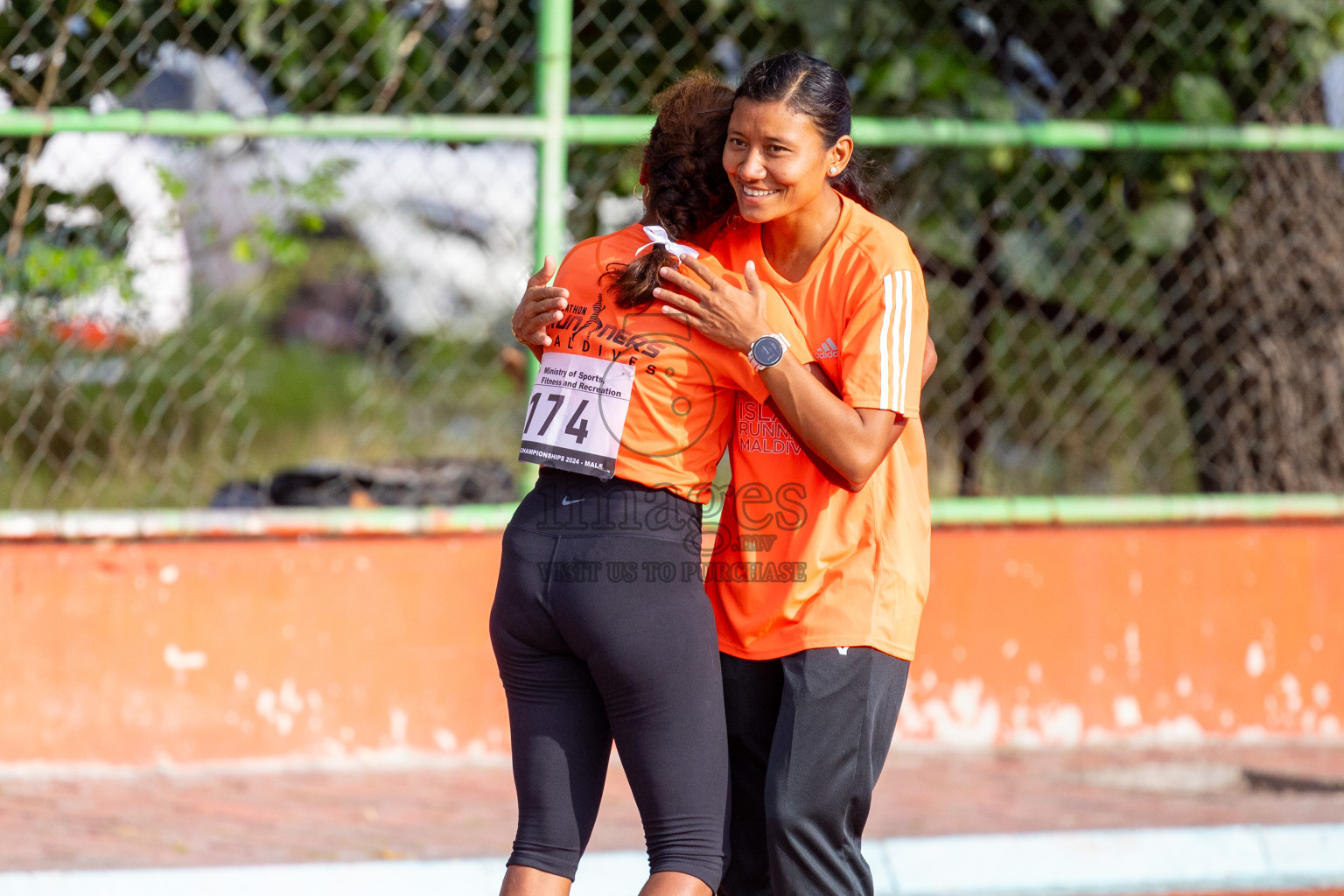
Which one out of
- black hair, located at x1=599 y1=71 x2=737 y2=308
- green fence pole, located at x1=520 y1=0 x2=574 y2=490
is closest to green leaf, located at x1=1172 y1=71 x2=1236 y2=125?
green fence pole, located at x1=520 y1=0 x2=574 y2=490

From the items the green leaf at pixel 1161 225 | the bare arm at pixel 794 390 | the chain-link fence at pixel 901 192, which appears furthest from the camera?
the green leaf at pixel 1161 225

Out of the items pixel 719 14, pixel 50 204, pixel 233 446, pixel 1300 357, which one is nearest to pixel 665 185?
pixel 719 14

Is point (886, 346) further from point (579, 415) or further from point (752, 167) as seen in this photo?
point (579, 415)

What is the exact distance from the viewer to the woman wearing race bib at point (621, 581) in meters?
2.19

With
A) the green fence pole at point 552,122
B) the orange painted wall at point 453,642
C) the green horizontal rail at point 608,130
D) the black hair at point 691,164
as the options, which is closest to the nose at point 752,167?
the black hair at point 691,164

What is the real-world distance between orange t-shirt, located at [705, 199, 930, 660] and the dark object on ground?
252 centimetres

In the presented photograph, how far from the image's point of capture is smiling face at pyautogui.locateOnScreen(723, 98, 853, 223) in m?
2.28

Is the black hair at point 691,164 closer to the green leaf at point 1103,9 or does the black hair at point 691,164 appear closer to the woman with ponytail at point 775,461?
the woman with ponytail at point 775,461

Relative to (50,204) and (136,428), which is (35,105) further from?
(136,428)

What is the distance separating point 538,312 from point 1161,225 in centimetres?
348

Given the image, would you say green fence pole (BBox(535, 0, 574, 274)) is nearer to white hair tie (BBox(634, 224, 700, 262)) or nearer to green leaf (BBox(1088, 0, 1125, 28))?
green leaf (BBox(1088, 0, 1125, 28))

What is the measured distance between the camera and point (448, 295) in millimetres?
9758

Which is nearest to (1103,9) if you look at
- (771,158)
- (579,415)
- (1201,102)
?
(1201,102)

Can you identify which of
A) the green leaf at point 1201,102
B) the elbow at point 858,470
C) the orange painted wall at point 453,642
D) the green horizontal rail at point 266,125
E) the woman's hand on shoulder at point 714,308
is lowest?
the orange painted wall at point 453,642
